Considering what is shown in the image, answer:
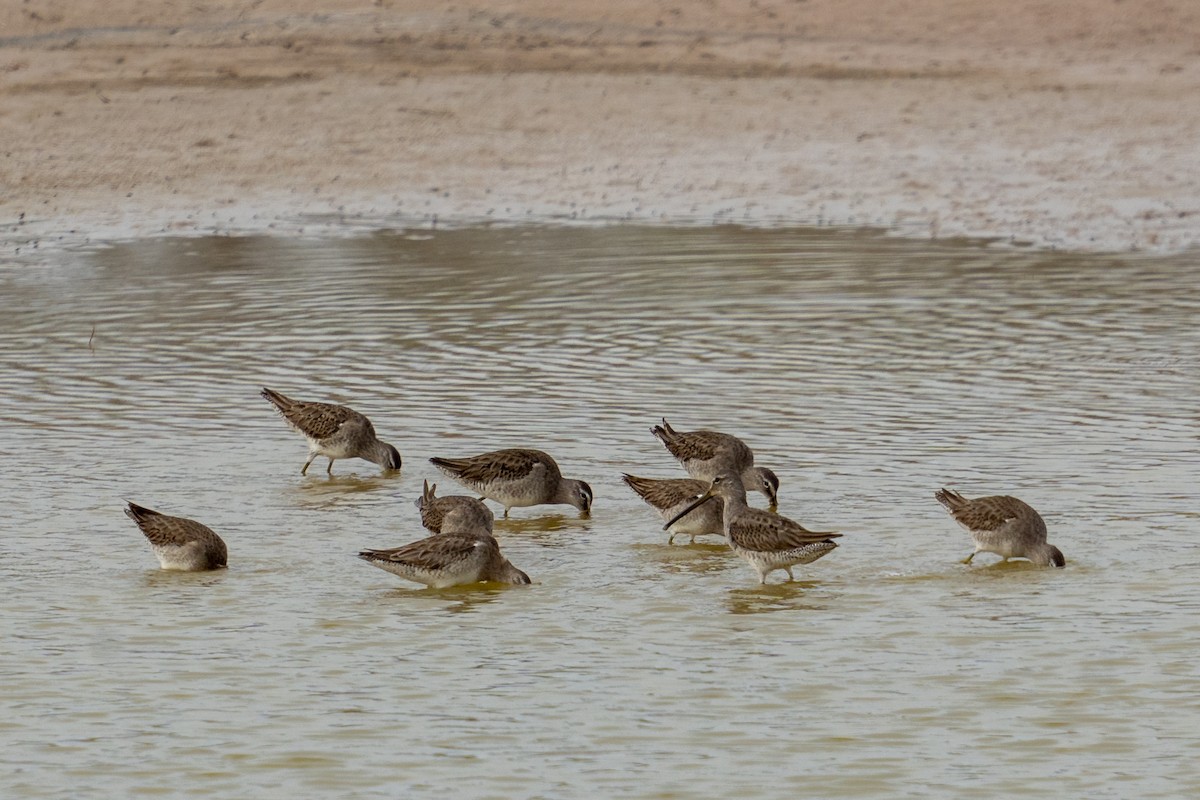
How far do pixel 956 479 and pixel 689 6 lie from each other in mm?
23827

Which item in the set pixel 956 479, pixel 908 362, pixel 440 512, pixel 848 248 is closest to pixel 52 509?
pixel 440 512

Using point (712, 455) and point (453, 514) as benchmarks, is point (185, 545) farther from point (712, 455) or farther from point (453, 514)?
point (712, 455)

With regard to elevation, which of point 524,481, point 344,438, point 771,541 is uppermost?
point 344,438

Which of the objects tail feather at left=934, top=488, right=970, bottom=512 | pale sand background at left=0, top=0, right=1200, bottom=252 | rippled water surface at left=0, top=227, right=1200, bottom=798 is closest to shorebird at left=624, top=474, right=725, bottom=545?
rippled water surface at left=0, top=227, right=1200, bottom=798

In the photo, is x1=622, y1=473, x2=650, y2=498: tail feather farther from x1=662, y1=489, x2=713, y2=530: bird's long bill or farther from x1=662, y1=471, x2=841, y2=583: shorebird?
x1=662, y1=471, x2=841, y2=583: shorebird

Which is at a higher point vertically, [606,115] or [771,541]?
[606,115]

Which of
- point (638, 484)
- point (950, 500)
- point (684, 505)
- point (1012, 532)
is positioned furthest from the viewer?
point (638, 484)

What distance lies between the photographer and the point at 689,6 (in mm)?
36000

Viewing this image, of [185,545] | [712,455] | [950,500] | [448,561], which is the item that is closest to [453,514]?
[448,561]

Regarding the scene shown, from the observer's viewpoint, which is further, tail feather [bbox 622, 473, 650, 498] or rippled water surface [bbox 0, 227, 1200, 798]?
tail feather [bbox 622, 473, 650, 498]

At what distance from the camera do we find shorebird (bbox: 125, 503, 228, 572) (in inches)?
441

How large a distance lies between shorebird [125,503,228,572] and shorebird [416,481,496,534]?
4.08 feet

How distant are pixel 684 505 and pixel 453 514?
1352mm

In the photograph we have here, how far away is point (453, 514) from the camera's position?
39.0 ft
